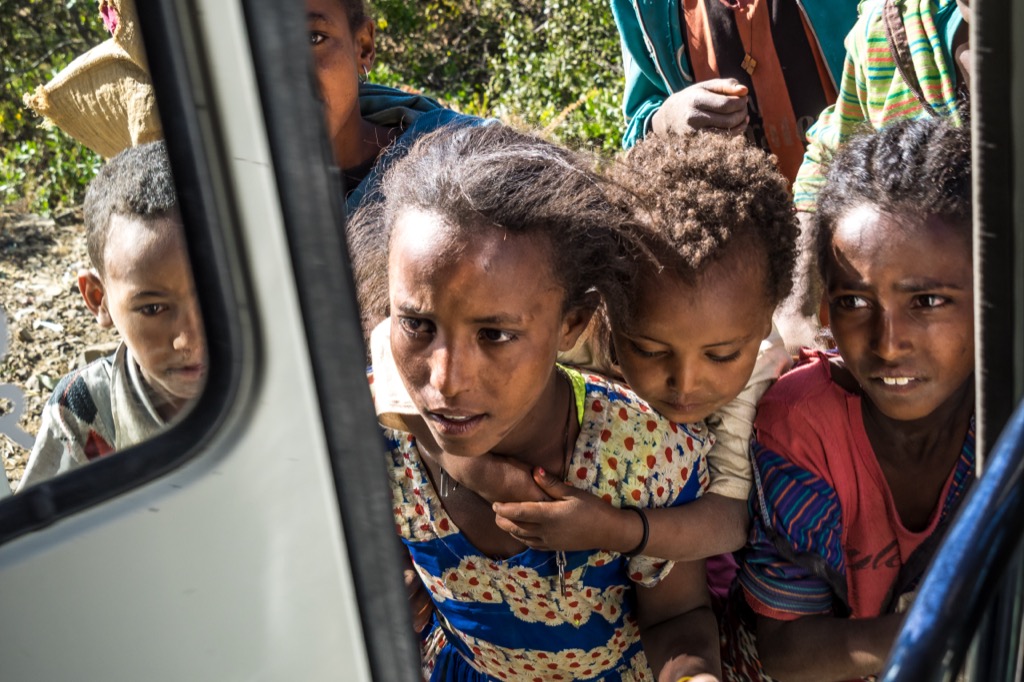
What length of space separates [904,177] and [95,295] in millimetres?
1336

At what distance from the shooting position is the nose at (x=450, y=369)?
1.59 metres

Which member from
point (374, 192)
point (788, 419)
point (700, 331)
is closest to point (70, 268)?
point (374, 192)

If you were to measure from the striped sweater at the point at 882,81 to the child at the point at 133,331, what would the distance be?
4.58ft

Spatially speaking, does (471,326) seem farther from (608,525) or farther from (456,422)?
(608,525)

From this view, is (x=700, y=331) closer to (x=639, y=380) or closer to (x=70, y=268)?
(x=639, y=380)

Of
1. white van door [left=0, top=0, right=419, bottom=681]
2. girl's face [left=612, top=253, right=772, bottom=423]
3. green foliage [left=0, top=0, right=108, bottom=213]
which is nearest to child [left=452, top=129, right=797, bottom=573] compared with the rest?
girl's face [left=612, top=253, right=772, bottom=423]

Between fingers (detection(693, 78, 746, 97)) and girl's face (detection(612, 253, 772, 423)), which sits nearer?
girl's face (detection(612, 253, 772, 423))

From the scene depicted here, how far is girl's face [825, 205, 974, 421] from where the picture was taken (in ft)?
5.74

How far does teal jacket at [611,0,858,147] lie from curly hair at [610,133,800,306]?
0.94 m

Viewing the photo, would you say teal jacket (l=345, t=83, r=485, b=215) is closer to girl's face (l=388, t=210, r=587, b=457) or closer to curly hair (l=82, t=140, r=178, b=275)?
girl's face (l=388, t=210, r=587, b=457)

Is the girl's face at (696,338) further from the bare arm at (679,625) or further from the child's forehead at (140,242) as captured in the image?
the child's forehead at (140,242)

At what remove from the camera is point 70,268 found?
1198mm

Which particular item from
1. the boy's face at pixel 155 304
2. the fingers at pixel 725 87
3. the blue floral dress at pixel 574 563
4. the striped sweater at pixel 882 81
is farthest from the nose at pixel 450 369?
the fingers at pixel 725 87

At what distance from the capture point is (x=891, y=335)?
69.1 inches
